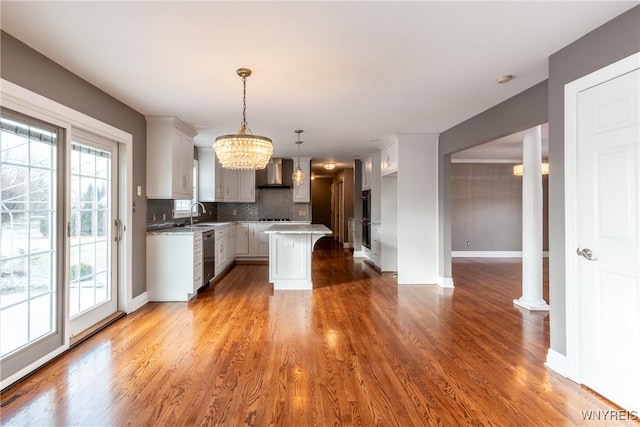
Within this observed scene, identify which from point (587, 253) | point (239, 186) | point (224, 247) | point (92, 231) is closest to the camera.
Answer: point (587, 253)

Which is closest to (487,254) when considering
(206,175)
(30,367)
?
(206,175)

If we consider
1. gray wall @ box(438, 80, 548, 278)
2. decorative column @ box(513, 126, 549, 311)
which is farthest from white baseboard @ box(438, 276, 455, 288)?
decorative column @ box(513, 126, 549, 311)

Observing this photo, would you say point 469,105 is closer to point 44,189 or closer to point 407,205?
point 407,205

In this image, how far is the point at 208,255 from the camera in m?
4.87

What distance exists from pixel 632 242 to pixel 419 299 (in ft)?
8.52

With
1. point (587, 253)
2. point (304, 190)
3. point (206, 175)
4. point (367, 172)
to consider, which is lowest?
point (587, 253)

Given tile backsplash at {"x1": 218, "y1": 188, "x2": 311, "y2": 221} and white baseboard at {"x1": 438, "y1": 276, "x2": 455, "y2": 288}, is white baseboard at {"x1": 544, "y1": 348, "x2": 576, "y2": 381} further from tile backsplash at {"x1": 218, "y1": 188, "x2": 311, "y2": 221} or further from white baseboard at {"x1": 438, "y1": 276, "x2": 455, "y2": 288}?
tile backsplash at {"x1": 218, "y1": 188, "x2": 311, "y2": 221}

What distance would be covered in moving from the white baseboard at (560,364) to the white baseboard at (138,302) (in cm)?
406

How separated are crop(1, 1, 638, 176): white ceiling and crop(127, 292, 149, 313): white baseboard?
223 cm

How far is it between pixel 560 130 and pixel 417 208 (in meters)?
2.74

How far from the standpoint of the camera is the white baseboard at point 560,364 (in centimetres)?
228

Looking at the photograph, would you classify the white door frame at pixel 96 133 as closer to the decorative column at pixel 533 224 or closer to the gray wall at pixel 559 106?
the gray wall at pixel 559 106

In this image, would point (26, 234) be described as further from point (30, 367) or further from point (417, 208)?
point (417, 208)

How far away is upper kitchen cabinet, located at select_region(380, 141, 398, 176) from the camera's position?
5238 millimetres
